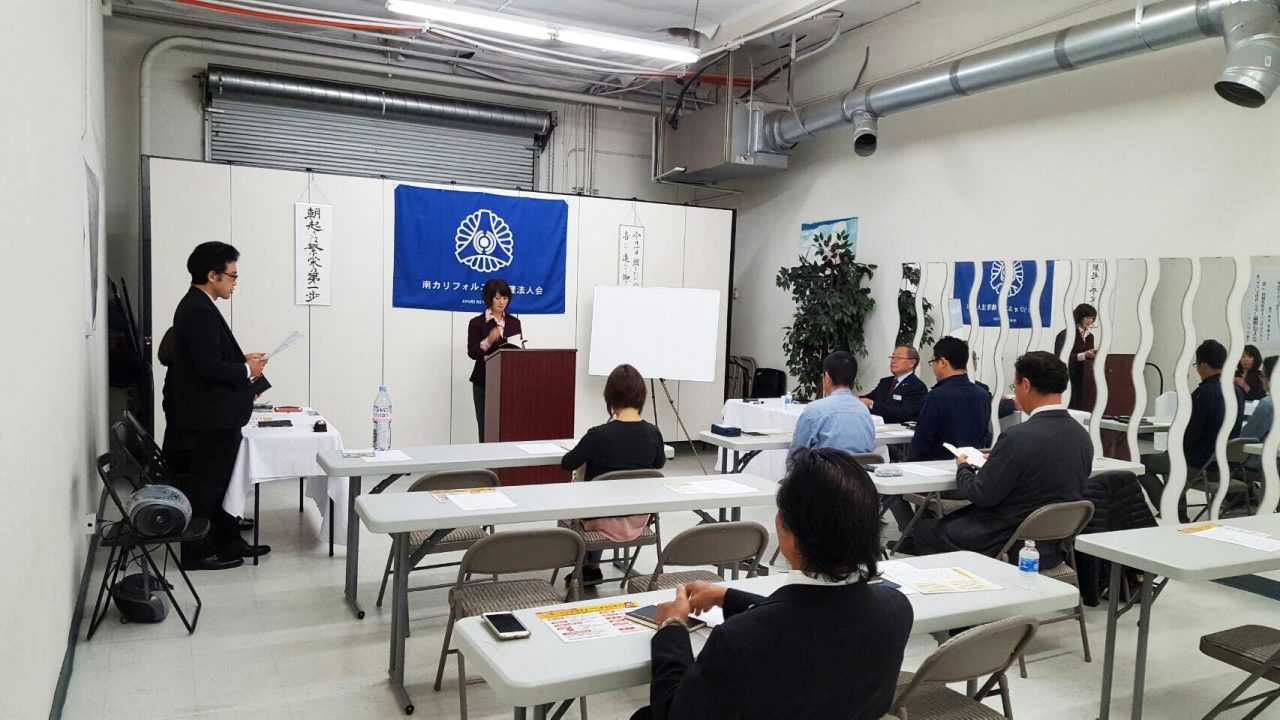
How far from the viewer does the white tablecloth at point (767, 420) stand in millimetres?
6184

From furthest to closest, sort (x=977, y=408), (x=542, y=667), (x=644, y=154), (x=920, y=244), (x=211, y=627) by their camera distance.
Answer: (x=644, y=154) < (x=920, y=244) < (x=977, y=408) < (x=211, y=627) < (x=542, y=667)

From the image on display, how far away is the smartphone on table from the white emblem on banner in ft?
18.3

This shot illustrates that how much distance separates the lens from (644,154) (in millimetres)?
9445

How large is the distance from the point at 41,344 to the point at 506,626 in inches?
62.4

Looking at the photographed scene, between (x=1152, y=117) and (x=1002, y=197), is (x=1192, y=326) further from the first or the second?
(x=1002, y=197)

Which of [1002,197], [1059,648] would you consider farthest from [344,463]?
[1002,197]

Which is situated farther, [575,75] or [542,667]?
[575,75]

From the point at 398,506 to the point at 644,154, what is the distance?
7.06 meters

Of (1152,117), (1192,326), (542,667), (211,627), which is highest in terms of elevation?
(1152,117)

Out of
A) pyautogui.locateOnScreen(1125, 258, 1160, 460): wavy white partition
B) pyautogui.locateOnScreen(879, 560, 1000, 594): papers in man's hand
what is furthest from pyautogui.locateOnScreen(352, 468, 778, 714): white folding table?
pyautogui.locateOnScreen(1125, 258, 1160, 460): wavy white partition

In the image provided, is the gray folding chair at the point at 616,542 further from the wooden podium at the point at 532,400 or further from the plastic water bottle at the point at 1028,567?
the wooden podium at the point at 532,400

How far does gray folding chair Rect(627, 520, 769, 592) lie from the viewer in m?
2.89

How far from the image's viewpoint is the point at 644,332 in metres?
7.63

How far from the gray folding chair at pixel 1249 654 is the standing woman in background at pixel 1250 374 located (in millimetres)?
2155
